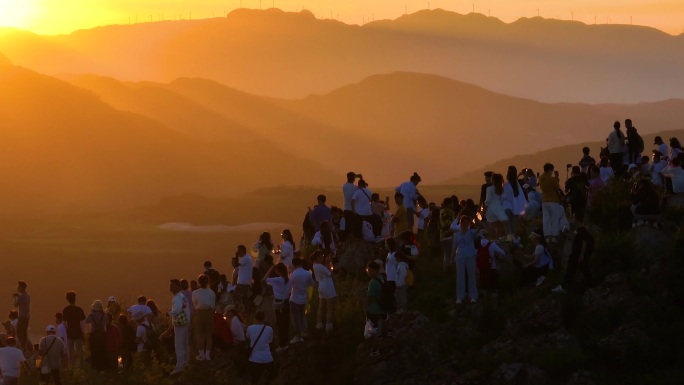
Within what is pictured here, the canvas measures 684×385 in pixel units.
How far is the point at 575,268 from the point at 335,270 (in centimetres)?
710

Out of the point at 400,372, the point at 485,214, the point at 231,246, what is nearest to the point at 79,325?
the point at 400,372

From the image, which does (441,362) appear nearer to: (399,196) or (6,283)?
(399,196)

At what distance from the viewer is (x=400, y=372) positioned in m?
24.0

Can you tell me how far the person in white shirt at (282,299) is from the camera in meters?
24.5

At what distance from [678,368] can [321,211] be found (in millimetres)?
9386

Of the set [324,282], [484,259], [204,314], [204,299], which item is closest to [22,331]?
[204,314]

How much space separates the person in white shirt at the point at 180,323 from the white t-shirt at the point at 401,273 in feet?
15.0

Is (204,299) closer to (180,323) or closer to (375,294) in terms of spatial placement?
(180,323)

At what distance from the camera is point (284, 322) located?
25078 mm

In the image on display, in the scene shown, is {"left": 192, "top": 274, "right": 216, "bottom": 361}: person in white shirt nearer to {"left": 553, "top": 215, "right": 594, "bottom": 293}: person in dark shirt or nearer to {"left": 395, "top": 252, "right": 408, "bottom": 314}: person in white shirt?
{"left": 395, "top": 252, "right": 408, "bottom": 314}: person in white shirt

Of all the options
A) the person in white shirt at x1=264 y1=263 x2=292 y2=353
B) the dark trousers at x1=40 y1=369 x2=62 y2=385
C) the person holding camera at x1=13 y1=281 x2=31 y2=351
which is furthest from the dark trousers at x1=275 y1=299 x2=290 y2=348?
the person holding camera at x1=13 y1=281 x2=31 y2=351

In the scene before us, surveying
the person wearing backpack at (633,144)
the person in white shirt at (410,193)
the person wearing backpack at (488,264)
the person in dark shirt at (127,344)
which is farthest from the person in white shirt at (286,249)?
the person wearing backpack at (633,144)

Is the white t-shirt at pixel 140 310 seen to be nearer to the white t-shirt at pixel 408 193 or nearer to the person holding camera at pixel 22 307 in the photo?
the person holding camera at pixel 22 307

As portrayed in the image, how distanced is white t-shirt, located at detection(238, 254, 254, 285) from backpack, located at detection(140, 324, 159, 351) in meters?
2.28
